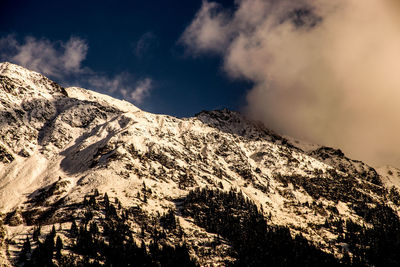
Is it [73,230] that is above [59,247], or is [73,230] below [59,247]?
above

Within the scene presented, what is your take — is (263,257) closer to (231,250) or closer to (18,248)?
(231,250)

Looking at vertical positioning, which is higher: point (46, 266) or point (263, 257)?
point (263, 257)

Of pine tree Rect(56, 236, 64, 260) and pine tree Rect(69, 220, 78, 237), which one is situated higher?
pine tree Rect(69, 220, 78, 237)

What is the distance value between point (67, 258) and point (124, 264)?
29.7m

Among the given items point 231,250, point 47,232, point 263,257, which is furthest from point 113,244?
point 263,257

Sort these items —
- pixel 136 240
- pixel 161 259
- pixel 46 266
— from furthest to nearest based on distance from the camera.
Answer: pixel 136 240
pixel 161 259
pixel 46 266

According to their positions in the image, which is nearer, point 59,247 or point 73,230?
point 59,247

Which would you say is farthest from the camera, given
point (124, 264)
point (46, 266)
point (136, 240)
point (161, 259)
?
point (136, 240)

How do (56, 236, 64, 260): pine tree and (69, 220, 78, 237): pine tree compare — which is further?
(69, 220, 78, 237): pine tree

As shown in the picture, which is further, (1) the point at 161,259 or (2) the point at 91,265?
(1) the point at 161,259

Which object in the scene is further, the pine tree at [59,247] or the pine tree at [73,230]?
the pine tree at [73,230]

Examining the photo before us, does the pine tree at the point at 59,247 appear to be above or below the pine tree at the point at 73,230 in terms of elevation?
below

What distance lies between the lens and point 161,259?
17688 cm


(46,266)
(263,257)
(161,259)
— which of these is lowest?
(46,266)
